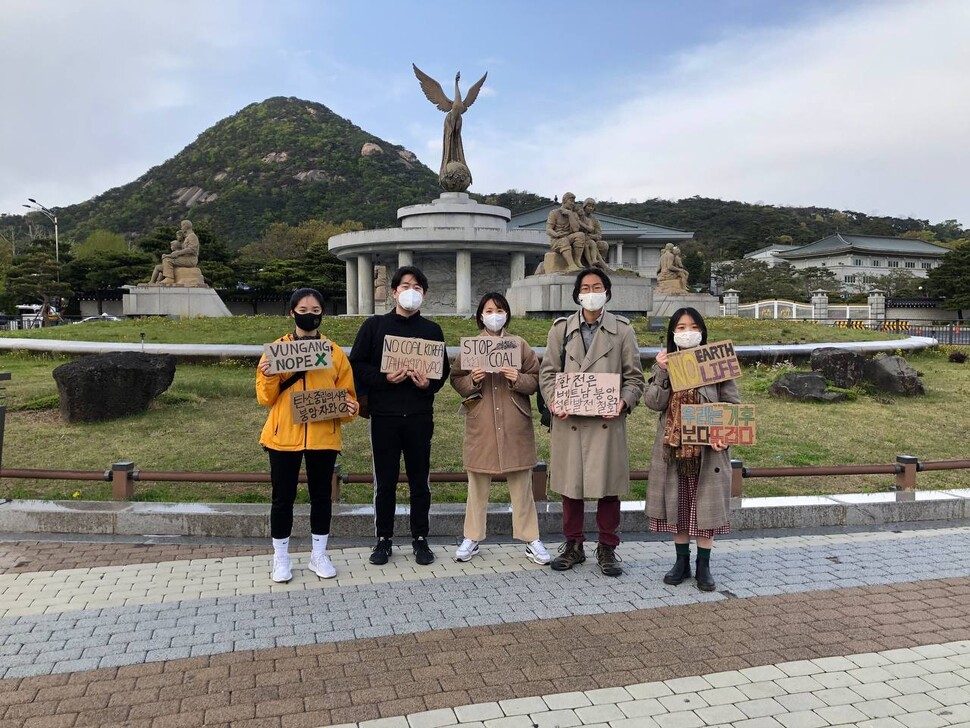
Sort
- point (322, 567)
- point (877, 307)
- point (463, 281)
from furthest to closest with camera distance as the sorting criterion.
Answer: point (877, 307)
point (463, 281)
point (322, 567)

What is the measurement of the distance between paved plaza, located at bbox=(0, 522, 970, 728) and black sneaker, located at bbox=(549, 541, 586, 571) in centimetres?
9

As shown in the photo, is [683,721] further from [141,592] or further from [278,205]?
[278,205]

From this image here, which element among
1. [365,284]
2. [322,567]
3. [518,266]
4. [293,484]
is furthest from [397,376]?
[365,284]

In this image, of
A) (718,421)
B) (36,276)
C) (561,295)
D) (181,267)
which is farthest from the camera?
(36,276)

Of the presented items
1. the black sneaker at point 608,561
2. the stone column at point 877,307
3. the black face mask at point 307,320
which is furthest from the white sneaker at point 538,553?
the stone column at point 877,307

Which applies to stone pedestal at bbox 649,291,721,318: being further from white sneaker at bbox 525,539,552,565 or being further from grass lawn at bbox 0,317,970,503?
white sneaker at bbox 525,539,552,565

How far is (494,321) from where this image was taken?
492cm

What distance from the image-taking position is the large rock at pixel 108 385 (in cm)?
848

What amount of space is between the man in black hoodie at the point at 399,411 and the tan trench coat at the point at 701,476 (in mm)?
1517

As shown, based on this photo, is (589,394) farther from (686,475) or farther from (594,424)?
(686,475)

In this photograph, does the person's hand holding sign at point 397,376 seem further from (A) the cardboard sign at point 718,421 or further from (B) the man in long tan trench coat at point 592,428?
(A) the cardboard sign at point 718,421

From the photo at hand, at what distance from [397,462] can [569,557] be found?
1.41 m

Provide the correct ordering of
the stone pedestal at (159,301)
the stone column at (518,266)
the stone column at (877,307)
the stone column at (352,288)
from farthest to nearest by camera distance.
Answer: the stone column at (877,307)
the stone column at (352,288)
the stone column at (518,266)
the stone pedestal at (159,301)

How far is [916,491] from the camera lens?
6.44 meters
